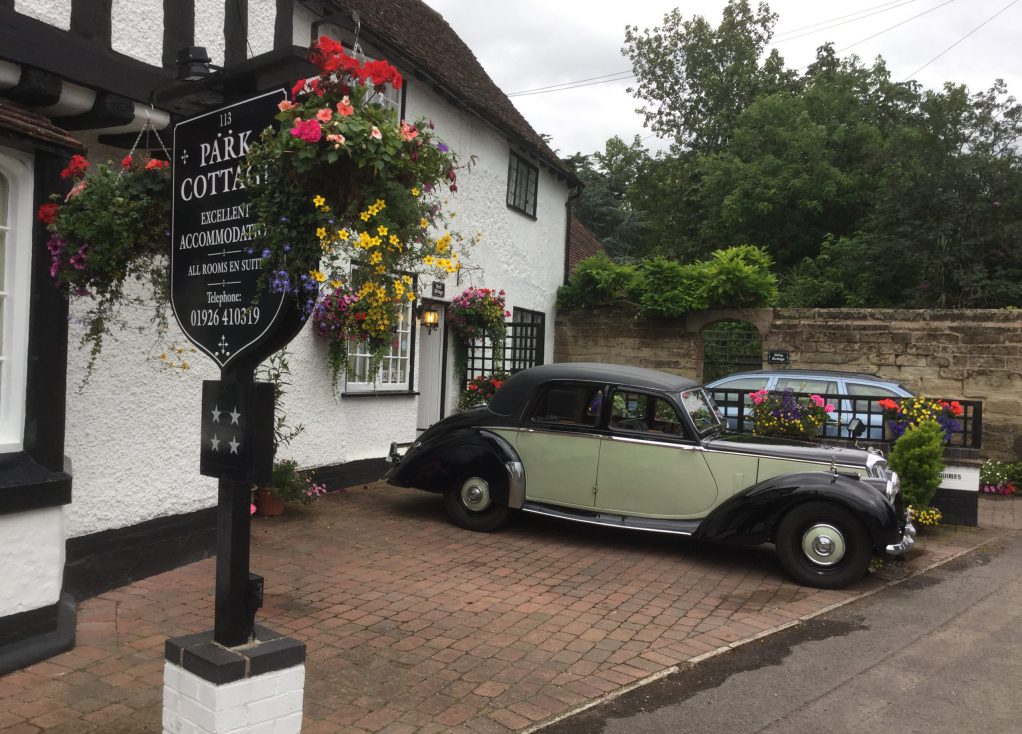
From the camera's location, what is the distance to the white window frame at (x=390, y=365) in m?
9.34

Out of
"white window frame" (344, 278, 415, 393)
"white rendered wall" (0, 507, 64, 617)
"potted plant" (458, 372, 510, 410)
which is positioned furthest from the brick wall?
"white rendered wall" (0, 507, 64, 617)

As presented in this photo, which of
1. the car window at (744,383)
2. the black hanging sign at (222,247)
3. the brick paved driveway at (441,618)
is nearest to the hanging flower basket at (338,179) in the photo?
the black hanging sign at (222,247)

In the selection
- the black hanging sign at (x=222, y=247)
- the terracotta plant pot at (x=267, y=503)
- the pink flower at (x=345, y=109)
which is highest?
the pink flower at (x=345, y=109)

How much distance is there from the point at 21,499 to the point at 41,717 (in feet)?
3.93

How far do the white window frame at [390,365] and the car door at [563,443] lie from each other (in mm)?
2547

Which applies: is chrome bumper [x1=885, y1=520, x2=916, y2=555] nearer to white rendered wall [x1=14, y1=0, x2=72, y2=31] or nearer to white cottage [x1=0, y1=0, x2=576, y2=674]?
white cottage [x1=0, y1=0, x2=576, y2=674]

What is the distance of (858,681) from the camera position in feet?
14.9

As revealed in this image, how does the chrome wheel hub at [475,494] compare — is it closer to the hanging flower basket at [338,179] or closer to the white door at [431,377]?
the white door at [431,377]

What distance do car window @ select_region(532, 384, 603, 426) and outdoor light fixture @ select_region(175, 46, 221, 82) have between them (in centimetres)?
466

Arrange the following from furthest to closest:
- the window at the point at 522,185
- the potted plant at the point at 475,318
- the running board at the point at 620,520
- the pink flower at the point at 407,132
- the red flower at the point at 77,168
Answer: the window at the point at 522,185
the potted plant at the point at 475,318
the running board at the point at 620,520
the red flower at the point at 77,168
the pink flower at the point at 407,132

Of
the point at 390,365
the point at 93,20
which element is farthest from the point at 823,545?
the point at 93,20

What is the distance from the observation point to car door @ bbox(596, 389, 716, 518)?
6.82 metres

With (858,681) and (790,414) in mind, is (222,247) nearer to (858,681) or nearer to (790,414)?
(858,681)

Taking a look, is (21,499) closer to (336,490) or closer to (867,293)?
(336,490)
